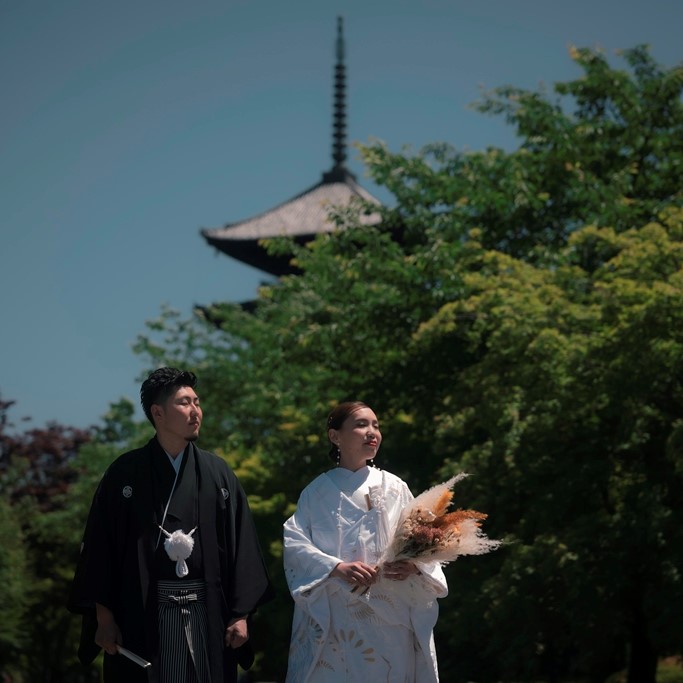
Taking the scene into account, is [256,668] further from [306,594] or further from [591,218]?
[306,594]

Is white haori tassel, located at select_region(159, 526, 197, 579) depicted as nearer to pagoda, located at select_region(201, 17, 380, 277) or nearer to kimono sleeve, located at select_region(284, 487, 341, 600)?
kimono sleeve, located at select_region(284, 487, 341, 600)

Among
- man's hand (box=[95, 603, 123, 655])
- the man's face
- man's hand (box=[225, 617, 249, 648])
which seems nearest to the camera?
man's hand (box=[95, 603, 123, 655])

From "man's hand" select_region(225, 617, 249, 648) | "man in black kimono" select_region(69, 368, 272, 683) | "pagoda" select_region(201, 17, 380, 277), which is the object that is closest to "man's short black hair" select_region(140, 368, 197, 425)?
"man in black kimono" select_region(69, 368, 272, 683)

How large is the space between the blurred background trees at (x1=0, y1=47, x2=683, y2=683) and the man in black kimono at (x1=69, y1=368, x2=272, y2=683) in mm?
3283

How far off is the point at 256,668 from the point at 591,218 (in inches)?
531

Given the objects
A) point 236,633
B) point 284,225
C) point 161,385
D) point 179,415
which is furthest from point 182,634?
point 284,225

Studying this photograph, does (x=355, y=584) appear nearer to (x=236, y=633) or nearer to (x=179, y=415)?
(x=236, y=633)

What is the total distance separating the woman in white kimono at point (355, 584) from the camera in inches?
255

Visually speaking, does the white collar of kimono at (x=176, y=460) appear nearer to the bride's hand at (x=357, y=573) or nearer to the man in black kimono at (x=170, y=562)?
the man in black kimono at (x=170, y=562)

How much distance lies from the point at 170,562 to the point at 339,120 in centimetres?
4427

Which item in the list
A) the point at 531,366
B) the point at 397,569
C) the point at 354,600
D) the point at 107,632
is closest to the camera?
the point at 107,632

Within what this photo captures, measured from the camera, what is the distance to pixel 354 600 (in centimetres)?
654

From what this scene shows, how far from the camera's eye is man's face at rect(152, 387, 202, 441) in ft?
21.5

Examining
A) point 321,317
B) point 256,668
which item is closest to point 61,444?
point 256,668
